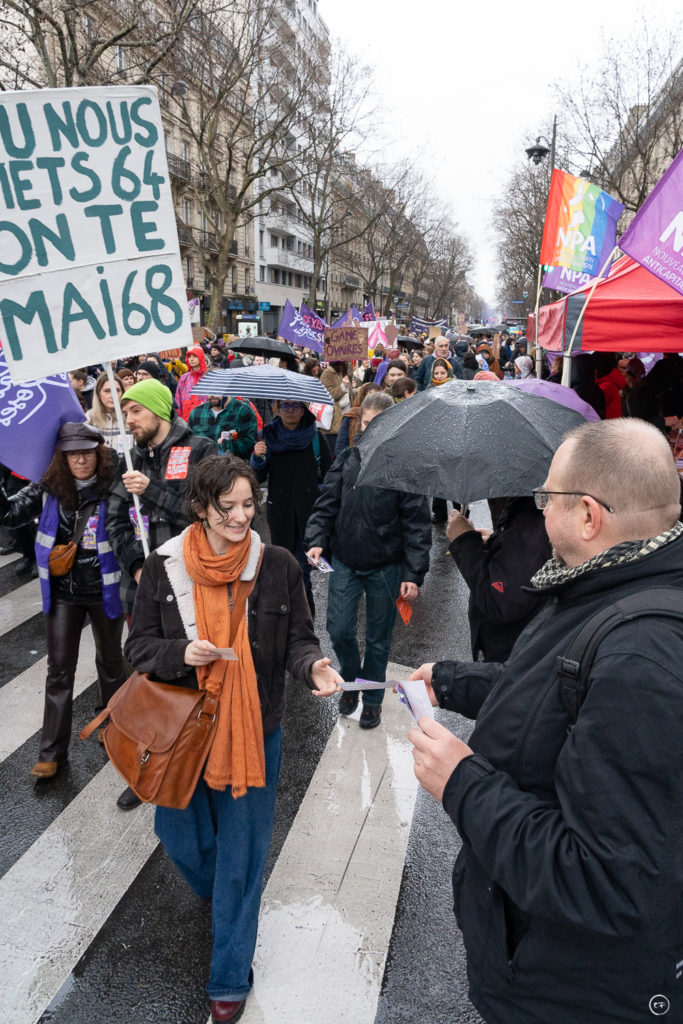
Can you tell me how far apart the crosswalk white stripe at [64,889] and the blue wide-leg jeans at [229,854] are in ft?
1.99

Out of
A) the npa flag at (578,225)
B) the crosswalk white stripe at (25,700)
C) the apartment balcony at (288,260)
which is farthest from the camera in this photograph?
the apartment balcony at (288,260)

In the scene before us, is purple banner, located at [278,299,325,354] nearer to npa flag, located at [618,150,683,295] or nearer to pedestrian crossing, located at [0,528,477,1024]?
npa flag, located at [618,150,683,295]

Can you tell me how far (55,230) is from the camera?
9.66ft

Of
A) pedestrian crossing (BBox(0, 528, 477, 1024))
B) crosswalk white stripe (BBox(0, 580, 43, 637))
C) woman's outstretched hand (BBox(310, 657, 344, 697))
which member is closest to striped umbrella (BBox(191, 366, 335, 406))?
crosswalk white stripe (BBox(0, 580, 43, 637))

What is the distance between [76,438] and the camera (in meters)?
3.81

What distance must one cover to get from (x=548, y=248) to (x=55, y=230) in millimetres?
4963

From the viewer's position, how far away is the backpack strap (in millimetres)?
1263

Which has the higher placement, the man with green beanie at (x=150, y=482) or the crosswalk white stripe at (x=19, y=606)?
the man with green beanie at (x=150, y=482)

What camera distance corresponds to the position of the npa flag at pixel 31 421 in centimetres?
371

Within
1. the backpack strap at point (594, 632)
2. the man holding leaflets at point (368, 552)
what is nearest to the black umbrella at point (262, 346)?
the man holding leaflets at point (368, 552)

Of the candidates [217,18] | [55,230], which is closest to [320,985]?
[55,230]

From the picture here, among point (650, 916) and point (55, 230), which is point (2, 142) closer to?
point (55, 230)

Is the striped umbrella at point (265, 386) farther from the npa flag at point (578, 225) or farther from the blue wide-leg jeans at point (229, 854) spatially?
the blue wide-leg jeans at point (229, 854)

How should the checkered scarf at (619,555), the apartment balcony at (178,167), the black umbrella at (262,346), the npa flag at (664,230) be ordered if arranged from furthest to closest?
1. the apartment balcony at (178,167)
2. the black umbrella at (262,346)
3. the npa flag at (664,230)
4. the checkered scarf at (619,555)
